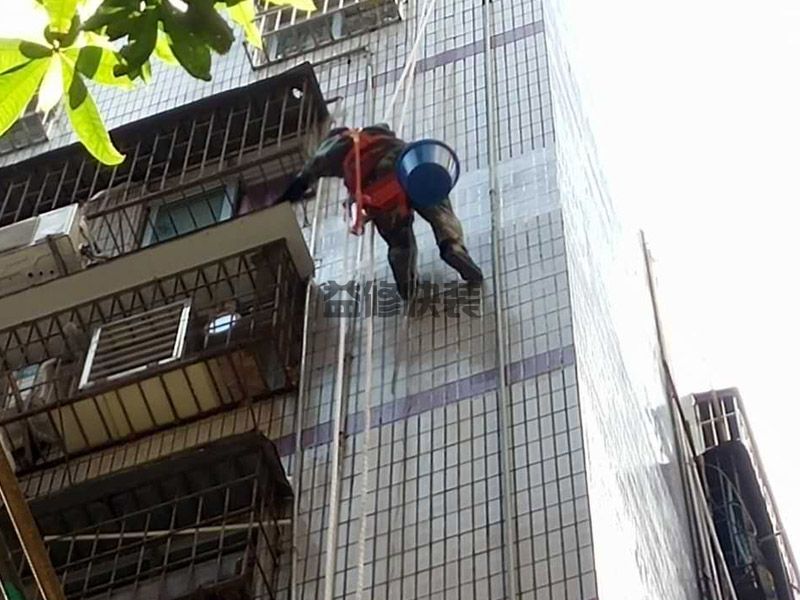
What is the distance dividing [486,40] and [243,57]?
185cm

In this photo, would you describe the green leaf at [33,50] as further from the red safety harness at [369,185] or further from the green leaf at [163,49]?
the red safety harness at [369,185]

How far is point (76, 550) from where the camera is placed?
535cm

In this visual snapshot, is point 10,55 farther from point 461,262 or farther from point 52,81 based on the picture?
point 461,262

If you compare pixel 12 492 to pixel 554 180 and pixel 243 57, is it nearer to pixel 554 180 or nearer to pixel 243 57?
pixel 554 180

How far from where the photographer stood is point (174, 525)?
211 inches

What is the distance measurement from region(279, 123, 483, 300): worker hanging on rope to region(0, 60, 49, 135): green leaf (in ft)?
11.6

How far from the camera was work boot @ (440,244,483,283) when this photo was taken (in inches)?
227

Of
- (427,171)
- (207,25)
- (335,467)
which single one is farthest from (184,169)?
(207,25)

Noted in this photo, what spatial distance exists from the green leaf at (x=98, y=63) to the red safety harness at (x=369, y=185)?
11.6 feet

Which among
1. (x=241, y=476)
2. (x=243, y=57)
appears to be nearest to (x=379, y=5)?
(x=243, y=57)

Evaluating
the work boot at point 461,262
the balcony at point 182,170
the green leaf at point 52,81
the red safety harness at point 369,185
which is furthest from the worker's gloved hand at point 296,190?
the green leaf at point 52,81

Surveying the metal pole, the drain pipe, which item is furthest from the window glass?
the metal pole

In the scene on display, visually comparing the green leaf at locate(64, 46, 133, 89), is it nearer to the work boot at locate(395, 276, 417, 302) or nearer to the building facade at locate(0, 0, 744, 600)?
the building facade at locate(0, 0, 744, 600)
